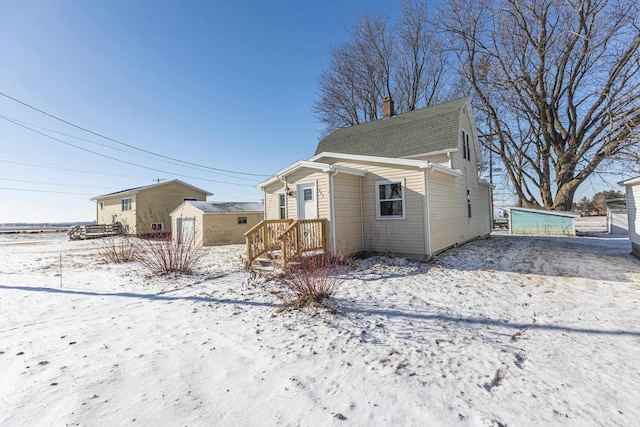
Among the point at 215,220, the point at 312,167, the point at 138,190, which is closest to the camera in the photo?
the point at 312,167

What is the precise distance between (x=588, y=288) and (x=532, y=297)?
63.3 inches

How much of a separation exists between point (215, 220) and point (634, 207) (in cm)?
1903

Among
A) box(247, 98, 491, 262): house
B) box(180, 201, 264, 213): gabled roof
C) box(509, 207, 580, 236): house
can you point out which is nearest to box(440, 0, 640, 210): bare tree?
box(509, 207, 580, 236): house

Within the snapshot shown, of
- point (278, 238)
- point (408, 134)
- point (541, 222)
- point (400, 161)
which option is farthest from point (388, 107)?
point (541, 222)

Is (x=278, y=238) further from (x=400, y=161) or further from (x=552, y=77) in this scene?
(x=552, y=77)

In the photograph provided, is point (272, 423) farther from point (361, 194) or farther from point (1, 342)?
point (361, 194)

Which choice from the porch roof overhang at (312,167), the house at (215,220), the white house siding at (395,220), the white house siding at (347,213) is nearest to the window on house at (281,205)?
the porch roof overhang at (312,167)

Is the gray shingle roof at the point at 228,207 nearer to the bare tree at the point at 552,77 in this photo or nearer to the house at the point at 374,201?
the house at the point at 374,201

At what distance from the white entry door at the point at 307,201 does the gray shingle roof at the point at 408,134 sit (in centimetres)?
535

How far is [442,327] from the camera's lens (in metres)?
4.20

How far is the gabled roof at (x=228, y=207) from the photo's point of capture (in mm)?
17908

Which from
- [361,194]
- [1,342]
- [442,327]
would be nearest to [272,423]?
[442,327]

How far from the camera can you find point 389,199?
32.1 ft

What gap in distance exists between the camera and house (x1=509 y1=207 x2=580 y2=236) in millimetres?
18297
